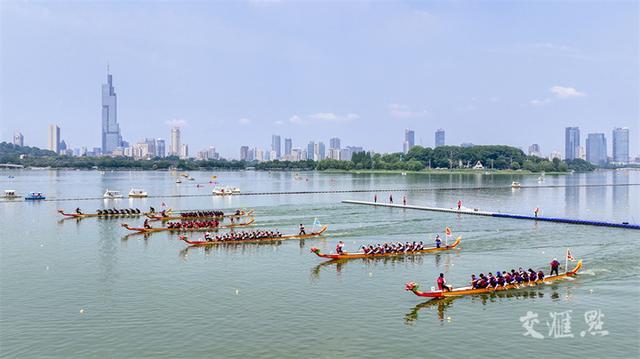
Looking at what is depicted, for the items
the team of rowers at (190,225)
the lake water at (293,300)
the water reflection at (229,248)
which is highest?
the team of rowers at (190,225)

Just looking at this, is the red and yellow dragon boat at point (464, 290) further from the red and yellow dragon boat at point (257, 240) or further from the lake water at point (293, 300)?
the red and yellow dragon boat at point (257, 240)

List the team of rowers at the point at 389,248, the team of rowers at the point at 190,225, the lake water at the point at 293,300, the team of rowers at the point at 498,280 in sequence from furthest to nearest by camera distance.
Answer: the team of rowers at the point at 190,225 → the team of rowers at the point at 389,248 → the team of rowers at the point at 498,280 → the lake water at the point at 293,300

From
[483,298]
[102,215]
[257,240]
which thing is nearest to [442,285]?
[483,298]

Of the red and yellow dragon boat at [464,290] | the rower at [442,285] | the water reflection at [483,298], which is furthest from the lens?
the rower at [442,285]

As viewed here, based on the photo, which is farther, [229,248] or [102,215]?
[102,215]

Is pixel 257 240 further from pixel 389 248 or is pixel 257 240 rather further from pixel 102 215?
pixel 102 215

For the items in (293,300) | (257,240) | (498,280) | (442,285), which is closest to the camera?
(293,300)

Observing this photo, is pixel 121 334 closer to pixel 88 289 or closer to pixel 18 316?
pixel 18 316

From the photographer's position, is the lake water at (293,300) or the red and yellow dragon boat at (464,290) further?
the red and yellow dragon boat at (464,290)

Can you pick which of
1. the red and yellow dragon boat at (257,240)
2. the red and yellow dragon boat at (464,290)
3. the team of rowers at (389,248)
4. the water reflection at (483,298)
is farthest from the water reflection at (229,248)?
the water reflection at (483,298)

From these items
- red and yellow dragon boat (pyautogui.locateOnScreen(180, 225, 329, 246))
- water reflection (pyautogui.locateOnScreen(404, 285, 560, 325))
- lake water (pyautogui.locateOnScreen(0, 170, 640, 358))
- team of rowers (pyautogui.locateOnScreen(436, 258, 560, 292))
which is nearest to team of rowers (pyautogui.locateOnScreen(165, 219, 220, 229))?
lake water (pyautogui.locateOnScreen(0, 170, 640, 358))

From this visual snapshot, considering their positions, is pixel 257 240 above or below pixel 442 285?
above

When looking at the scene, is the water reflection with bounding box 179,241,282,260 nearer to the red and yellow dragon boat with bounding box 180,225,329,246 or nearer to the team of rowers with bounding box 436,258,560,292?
the red and yellow dragon boat with bounding box 180,225,329,246

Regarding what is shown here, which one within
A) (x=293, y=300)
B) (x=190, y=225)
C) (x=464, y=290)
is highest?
(x=190, y=225)
